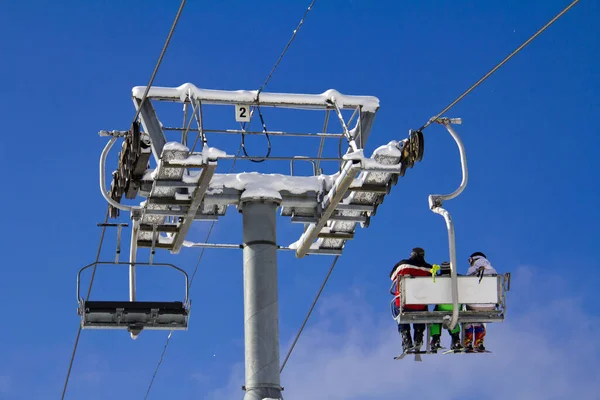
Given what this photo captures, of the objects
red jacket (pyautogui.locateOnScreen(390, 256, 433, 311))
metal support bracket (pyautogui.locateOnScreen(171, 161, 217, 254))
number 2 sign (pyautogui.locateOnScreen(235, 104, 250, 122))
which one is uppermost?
number 2 sign (pyautogui.locateOnScreen(235, 104, 250, 122))

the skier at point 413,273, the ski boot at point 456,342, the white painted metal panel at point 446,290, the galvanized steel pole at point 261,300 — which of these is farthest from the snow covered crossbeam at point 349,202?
the ski boot at point 456,342

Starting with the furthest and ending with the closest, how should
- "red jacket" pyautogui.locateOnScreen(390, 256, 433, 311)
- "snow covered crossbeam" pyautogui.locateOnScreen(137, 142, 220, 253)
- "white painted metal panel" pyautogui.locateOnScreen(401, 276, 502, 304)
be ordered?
"red jacket" pyautogui.locateOnScreen(390, 256, 433, 311), "white painted metal panel" pyautogui.locateOnScreen(401, 276, 502, 304), "snow covered crossbeam" pyautogui.locateOnScreen(137, 142, 220, 253)

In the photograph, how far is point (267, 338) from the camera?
22.3 metres

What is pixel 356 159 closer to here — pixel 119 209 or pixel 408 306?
pixel 408 306

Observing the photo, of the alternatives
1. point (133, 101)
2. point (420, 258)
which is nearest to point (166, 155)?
point (133, 101)

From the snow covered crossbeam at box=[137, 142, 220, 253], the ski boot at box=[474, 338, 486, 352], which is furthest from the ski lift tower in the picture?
the ski boot at box=[474, 338, 486, 352]

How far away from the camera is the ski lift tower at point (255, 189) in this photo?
21469mm

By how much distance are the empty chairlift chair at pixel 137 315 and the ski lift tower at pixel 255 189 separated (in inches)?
42.0

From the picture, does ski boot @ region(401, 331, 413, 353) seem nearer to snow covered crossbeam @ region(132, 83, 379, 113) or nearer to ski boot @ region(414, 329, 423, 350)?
ski boot @ region(414, 329, 423, 350)

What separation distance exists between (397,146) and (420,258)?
1.55 m

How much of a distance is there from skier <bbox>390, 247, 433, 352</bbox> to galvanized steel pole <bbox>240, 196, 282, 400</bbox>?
6.16ft

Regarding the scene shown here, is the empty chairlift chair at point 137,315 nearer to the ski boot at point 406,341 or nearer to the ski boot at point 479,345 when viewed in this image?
the ski boot at point 406,341

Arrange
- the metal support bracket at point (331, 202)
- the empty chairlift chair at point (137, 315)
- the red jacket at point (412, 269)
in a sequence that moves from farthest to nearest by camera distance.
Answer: the empty chairlift chair at point (137, 315) → the metal support bracket at point (331, 202) → the red jacket at point (412, 269)

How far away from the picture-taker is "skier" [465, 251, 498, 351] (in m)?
21.5
